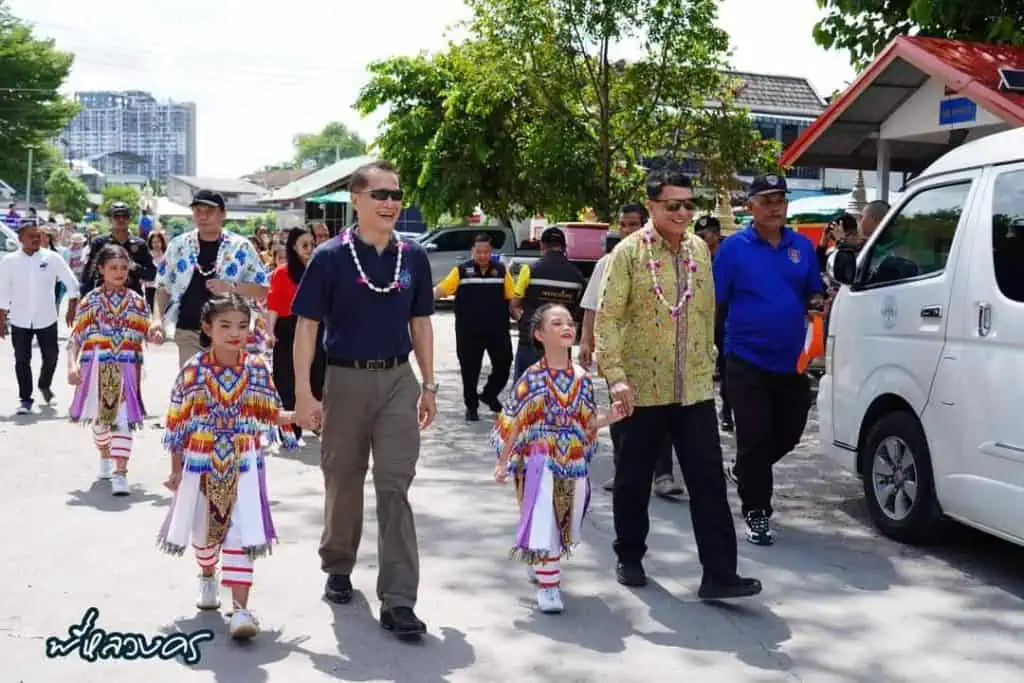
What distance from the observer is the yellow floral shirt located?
582 centimetres

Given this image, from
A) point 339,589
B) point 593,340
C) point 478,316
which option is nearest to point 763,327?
point 593,340

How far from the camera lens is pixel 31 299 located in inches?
477

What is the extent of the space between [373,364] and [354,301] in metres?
0.27

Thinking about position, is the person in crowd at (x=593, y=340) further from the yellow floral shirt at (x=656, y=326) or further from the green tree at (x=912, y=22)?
the green tree at (x=912, y=22)

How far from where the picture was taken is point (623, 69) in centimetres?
1950

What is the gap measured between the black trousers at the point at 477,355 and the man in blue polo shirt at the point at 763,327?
506cm

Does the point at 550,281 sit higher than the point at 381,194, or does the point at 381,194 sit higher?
the point at 381,194

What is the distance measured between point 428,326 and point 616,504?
1239 mm

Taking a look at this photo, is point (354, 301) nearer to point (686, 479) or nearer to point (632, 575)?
point (686, 479)

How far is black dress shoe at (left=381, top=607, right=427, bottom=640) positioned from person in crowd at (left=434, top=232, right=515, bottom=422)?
6593 mm

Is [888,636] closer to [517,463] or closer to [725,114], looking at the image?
[517,463]

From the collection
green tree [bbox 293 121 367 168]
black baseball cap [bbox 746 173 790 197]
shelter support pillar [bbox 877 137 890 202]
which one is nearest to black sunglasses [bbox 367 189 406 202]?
black baseball cap [bbox 746 173 790 197]

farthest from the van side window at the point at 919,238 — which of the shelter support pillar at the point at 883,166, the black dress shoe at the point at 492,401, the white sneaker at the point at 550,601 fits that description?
the shelter support pillar at the point at 883,166

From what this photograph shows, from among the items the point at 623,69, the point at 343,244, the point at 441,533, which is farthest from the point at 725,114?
the point at 343,244
